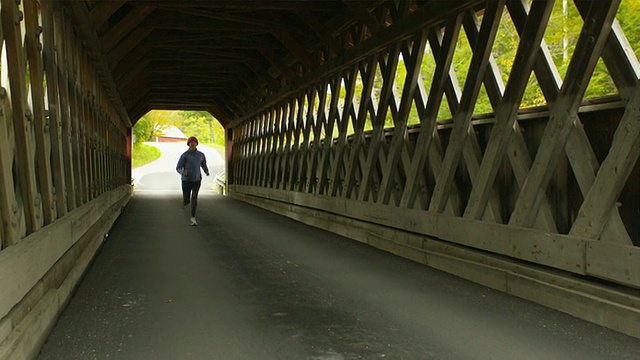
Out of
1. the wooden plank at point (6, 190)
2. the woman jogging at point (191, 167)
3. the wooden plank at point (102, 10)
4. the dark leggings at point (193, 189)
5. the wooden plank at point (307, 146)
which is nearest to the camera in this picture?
Result: the wooden plank at point (6, 190)

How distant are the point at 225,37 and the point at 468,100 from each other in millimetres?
8316

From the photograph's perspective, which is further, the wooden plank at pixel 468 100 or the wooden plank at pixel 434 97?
the wooden plank at pixel 434 97

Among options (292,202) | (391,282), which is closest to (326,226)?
(292,202)

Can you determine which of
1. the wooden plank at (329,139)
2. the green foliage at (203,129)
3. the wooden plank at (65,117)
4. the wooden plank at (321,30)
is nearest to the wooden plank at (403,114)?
the wooden plank at (321,30)

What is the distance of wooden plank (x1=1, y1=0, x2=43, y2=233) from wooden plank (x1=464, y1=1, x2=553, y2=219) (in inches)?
164

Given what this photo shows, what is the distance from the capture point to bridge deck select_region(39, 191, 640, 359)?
11.9ft

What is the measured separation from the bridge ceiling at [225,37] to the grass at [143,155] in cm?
3696

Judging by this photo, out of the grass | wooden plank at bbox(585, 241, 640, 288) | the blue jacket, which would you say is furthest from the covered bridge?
the grass

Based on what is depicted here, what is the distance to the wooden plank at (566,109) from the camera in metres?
4.39

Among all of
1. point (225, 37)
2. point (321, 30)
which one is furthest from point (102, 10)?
point (225, 37)

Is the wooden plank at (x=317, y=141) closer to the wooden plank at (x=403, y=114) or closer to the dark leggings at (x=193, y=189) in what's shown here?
the dark leggings at (x=193, y=189)

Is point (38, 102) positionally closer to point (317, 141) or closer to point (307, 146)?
point (317, 141)

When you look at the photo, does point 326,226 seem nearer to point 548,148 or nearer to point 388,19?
point 388,19

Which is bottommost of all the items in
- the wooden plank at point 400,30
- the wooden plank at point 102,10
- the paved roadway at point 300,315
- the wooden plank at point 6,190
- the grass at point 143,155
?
the paved roadway at point 300,315
